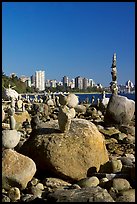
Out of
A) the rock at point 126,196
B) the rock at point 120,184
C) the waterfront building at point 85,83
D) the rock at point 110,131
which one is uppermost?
the waterfront building at point 85,83

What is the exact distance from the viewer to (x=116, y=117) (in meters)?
13.8

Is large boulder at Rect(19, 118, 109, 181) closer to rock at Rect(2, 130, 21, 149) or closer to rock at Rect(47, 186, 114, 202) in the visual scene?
rock at Rect(2, 130, 21, 149)

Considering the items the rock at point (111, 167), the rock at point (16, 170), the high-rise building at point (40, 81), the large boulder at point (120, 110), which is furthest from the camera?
the high-rise building at point (40, 81)

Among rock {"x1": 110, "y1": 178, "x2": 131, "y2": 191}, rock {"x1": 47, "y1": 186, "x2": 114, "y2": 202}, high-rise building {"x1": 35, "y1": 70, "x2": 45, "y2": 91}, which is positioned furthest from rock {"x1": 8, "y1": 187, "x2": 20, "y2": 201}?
high-rise building {"x1": 35, "y1": 70, "x2": 45, "y2": 91}

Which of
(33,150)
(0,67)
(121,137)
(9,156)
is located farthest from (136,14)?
(121,137)

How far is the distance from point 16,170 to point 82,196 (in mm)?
1427

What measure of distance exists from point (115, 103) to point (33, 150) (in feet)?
23.3

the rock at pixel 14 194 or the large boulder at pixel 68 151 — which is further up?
the large boulder at pixel 68 151

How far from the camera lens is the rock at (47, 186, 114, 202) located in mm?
4906

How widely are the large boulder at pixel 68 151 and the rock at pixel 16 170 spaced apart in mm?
616

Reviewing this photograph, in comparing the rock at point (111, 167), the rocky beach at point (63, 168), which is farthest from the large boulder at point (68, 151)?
the rock at point (111, 167)

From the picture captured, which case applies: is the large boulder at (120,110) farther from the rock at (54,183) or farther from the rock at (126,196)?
the rock at (126,196)

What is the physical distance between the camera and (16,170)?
6.00 metres

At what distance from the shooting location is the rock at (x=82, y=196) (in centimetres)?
491
